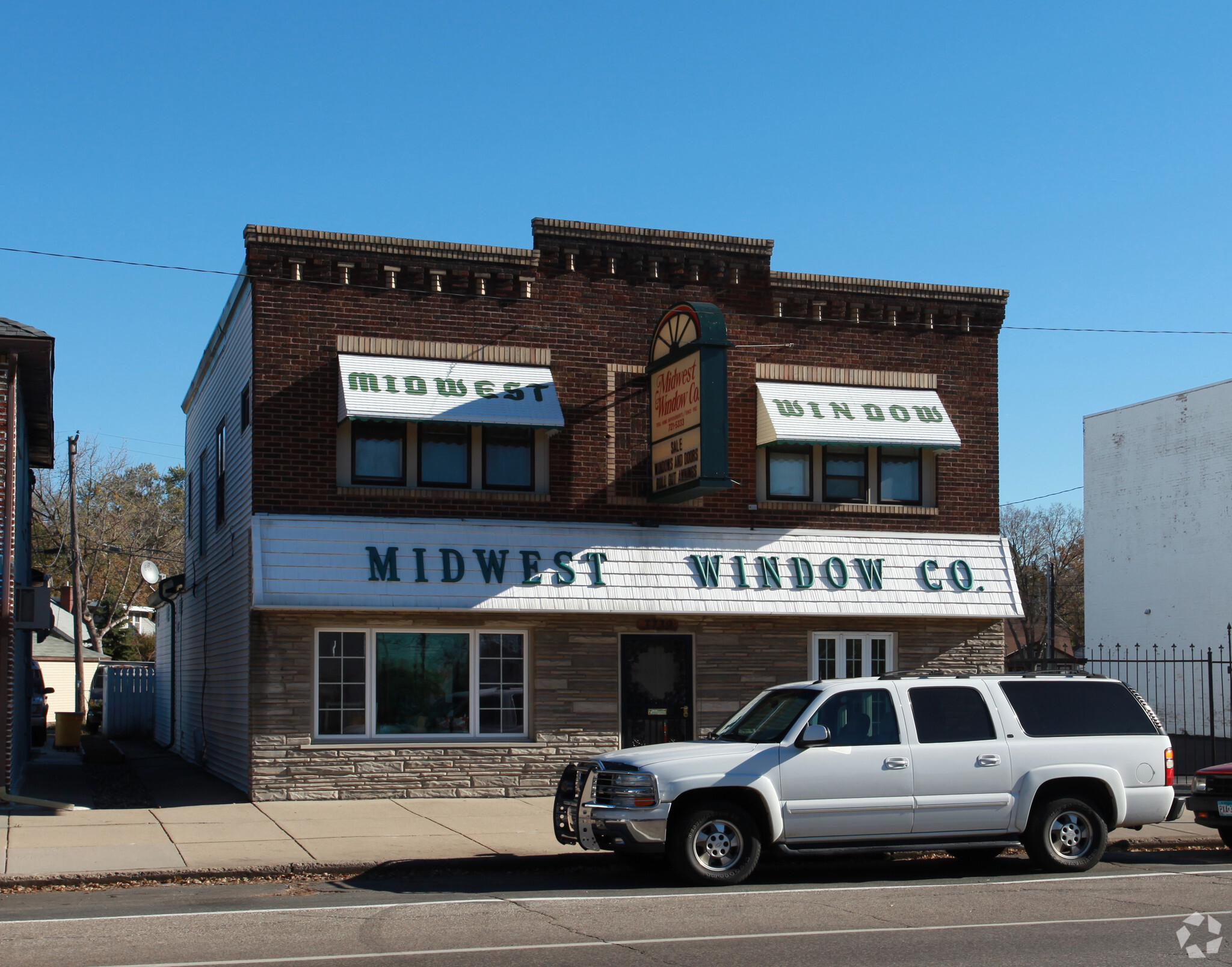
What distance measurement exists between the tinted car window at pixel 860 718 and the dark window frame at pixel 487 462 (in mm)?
7349

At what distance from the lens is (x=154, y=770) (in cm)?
2184

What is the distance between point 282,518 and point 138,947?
8.69 m

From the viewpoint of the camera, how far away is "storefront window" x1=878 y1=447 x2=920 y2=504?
1966 centimetres

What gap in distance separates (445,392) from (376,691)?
13.3ft

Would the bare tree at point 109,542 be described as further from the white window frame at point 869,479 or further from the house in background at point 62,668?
the white window frame at point 869,479

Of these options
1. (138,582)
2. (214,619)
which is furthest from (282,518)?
(138,582)

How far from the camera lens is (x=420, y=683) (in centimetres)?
1744

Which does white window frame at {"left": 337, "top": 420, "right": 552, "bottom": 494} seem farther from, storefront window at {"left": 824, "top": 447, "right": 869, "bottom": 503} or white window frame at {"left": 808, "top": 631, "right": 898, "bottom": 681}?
white window frame at {"left": 808, "top": 631, "right": 898, "bottom": 681}

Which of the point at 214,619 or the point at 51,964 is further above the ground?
the point at 214,619

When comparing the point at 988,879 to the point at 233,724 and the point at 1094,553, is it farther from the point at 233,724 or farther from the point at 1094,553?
the point at 1094,553

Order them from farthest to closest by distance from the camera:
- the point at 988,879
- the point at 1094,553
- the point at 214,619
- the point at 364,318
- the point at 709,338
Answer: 1. the point at 1094,553
2. the point at 214,619
3. the point at 364,318
4. the point at 709,338
5. the point at 988,879

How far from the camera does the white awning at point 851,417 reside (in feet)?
60.7

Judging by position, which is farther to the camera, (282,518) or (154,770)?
(154,770)

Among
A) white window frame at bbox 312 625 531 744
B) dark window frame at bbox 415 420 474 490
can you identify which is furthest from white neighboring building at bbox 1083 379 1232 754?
dark window frame at bbox 415 420 474 490
